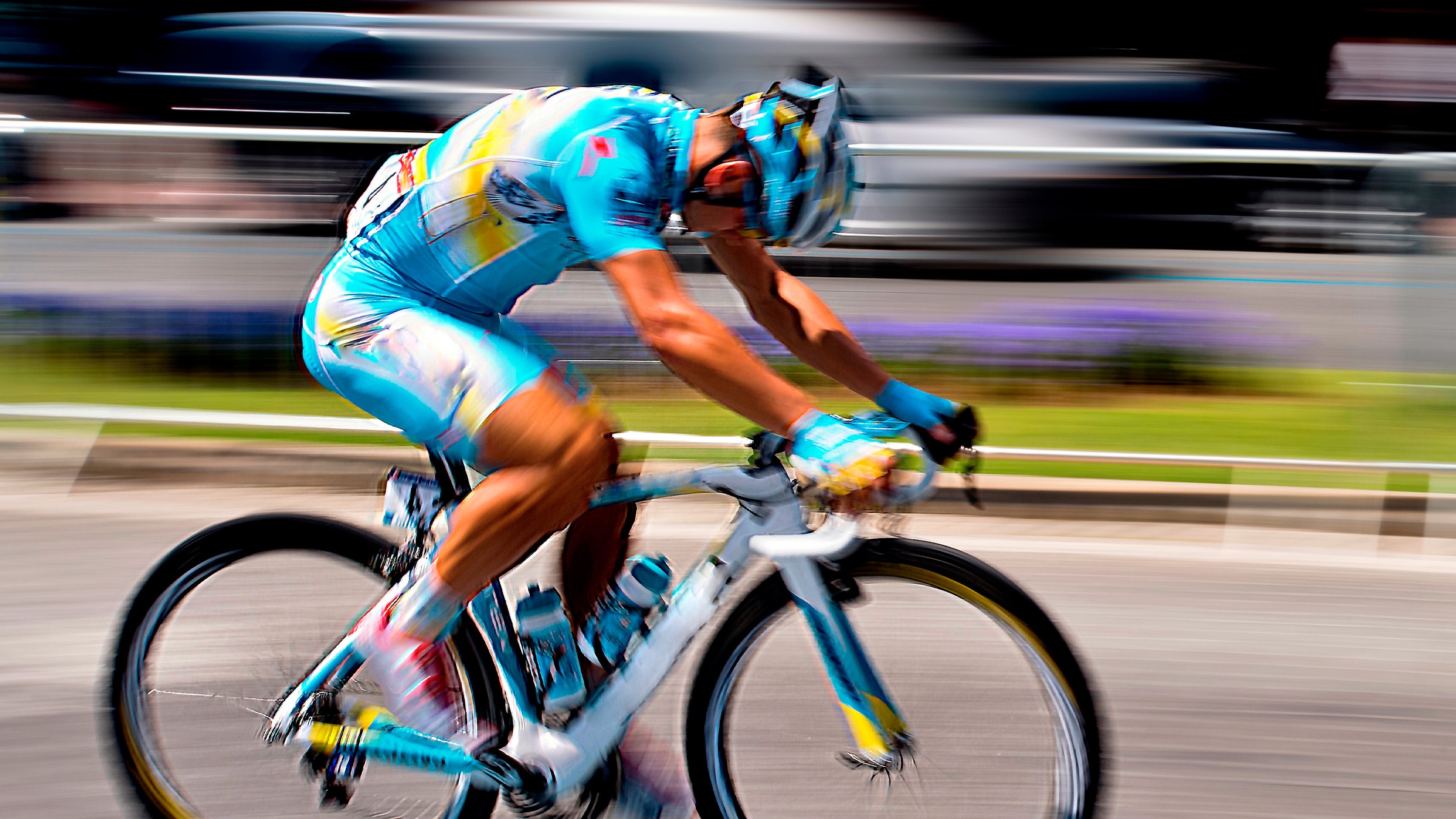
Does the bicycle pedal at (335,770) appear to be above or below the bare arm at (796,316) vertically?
below

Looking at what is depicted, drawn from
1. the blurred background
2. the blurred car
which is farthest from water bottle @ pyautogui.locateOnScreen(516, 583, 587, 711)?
the blurred car

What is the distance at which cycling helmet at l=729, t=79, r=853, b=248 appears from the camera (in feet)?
8.93

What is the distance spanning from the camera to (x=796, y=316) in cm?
312

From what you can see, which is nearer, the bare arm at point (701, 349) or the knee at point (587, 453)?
the bare arm at point (701, 349)

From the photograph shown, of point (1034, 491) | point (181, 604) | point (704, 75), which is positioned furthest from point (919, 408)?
point (704, 75)

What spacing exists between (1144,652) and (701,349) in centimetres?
256

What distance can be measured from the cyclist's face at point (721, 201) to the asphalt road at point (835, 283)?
3329mm

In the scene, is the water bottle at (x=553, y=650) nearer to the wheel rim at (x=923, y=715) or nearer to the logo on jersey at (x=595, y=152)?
the wheel rim at (x=923, y=715)

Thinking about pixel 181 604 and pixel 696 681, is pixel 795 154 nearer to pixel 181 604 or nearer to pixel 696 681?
pixel 696 681

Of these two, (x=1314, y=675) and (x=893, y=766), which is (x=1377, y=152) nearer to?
(x=1314, y=675)

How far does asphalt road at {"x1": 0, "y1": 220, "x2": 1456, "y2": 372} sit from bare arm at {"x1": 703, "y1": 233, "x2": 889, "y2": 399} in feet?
10.2

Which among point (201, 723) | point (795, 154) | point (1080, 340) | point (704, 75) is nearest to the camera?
point (795, 154)

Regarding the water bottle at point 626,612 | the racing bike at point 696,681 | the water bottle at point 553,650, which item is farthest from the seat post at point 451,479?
the water bottle at point 626,612

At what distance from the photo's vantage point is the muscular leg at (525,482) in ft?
9.06
